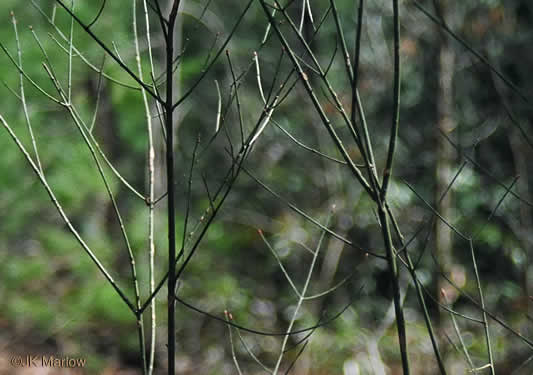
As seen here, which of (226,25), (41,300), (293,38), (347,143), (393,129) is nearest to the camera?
(393,129)

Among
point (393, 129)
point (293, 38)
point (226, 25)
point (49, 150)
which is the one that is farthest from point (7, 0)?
point (393, 129)

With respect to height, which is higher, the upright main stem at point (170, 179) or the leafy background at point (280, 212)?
the upright main stem at point (170, 179)

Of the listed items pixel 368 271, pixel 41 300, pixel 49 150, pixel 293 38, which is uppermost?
pixel 293 38

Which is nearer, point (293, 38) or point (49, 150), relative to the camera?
point (49, 150)

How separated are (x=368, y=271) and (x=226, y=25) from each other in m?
2.07

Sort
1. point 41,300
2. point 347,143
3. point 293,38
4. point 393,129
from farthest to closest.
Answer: point 293,38 < point 347,143 < point 41,300 < point 393,129

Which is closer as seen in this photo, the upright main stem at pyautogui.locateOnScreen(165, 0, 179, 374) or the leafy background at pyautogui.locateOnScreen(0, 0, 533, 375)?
the upright main stem at pyautogui.locateOnScreen(165, 0, 179, 374)

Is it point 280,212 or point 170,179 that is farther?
point 280,212

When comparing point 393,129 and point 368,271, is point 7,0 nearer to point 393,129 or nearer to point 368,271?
point 368,271

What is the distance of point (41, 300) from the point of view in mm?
3873

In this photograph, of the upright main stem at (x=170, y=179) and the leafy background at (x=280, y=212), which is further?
the leafy background at (x=280, y=212)

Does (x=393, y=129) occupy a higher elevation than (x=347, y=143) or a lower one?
higher

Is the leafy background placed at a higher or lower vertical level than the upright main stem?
lower

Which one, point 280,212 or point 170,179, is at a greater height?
point 170,179
